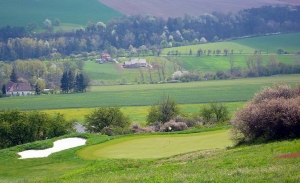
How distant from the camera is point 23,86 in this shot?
114 metres

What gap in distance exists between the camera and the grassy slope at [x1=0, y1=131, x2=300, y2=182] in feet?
58.9

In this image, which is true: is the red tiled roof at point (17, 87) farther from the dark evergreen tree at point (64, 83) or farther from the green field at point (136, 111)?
the green field at point (136, 111)

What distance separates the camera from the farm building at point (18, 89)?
111375mm

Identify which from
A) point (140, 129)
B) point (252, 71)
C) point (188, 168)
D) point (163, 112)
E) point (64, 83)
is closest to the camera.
→ point (188, 168)

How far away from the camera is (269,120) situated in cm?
2762

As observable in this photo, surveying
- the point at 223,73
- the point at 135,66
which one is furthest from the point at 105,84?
the point at 223,73

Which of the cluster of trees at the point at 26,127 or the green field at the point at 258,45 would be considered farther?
the green field at the point at 258,45

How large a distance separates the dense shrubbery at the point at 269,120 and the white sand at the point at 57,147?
14.3 metres

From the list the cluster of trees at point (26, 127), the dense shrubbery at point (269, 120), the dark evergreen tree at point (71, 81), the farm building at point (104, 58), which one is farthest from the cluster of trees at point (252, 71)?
the dense shrubbery at point (269, 120)

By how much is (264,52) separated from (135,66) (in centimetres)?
3447

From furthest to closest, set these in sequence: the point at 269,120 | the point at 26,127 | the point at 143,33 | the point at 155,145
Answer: the point at 143,33 → the point at 26,127 → the point at 155,145 → the point at 269,120

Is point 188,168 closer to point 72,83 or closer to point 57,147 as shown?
point 57,147

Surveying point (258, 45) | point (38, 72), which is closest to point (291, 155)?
point (38, 72)

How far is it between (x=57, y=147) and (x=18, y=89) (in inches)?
2940
